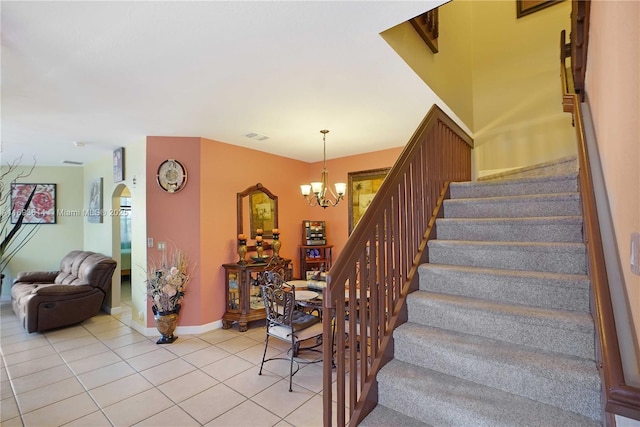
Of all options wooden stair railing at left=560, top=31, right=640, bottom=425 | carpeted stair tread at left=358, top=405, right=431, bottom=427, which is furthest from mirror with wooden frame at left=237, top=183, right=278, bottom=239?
wooden stair railing at left=560, top=31, right=640, bottom=425

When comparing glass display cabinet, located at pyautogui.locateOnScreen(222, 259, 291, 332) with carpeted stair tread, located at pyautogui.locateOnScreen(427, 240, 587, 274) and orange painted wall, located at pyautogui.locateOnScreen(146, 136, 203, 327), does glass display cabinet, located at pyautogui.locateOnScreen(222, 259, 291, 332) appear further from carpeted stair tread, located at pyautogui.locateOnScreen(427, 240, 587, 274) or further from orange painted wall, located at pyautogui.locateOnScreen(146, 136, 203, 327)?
carpeted stair tread, located at pyautogui.locateOnScreen(427, 240, 587, 274)

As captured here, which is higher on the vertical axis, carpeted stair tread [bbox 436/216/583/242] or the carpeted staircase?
carpeted stair tread [bbox 436/216/583/242]

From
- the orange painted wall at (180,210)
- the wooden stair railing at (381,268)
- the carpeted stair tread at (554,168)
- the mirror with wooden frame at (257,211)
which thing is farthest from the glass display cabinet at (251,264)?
the carpeted stair tread at (554,168)

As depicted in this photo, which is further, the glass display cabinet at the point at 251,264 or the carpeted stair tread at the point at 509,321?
the glass display cabinet at the point at 251,264

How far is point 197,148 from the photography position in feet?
13.2

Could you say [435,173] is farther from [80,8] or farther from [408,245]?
[80,8]

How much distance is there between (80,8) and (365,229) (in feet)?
6.40

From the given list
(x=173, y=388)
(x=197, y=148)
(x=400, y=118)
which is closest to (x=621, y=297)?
(x=400, y=118)

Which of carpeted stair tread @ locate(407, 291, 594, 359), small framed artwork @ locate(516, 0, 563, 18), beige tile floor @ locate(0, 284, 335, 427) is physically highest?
small framed artwork @ locate(516, 0, 563, 18)

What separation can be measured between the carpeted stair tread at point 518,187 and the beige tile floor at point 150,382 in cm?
226

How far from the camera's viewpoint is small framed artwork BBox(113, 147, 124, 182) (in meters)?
4.46

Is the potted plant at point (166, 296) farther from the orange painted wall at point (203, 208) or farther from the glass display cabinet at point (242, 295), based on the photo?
the glass display cabinet at point (242, 295)

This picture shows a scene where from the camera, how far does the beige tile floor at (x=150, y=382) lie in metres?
2.30

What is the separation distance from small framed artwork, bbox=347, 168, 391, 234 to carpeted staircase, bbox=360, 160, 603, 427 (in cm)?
260
